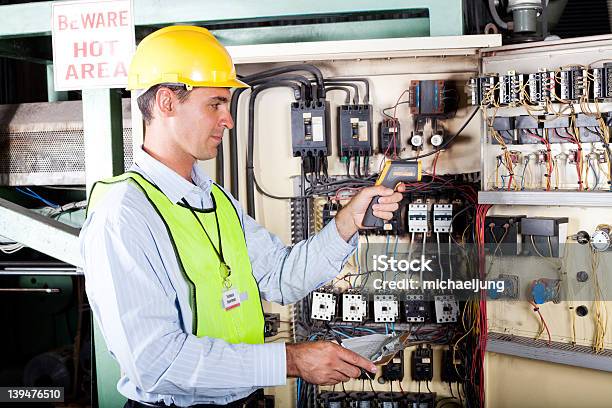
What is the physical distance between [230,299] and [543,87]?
144cm

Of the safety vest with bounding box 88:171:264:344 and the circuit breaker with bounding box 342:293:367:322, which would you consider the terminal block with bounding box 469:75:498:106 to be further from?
the safety vest with bounding box 88:171:264:344

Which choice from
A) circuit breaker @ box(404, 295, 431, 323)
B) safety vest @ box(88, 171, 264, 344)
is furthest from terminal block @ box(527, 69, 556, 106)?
safety vest @ box(88, 171, 264, 344)

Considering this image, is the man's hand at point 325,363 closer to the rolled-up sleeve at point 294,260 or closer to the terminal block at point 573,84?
the rolled-up sleeve at point 294,260

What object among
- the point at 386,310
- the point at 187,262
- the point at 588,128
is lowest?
the point at 386,310

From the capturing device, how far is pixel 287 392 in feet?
10.7

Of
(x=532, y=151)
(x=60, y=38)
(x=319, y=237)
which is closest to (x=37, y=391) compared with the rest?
(x=60, y=38)

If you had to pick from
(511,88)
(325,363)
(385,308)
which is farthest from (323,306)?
(325,363)

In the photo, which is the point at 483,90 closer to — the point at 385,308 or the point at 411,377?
the point at 385,308

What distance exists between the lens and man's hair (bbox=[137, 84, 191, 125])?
190 centimetres

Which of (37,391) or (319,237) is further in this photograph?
(37,391)

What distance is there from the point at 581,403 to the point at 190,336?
5.62 ft

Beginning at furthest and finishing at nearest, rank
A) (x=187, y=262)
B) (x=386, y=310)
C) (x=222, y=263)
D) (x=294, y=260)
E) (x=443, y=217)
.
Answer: (x=386, y=310), (x=443, y=217), (x=294, y=260), (x=222, y=263), (x=187, y=262)

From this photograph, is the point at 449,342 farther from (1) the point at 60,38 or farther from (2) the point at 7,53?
(2) the point at 7,53

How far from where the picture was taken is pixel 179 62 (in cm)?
192
